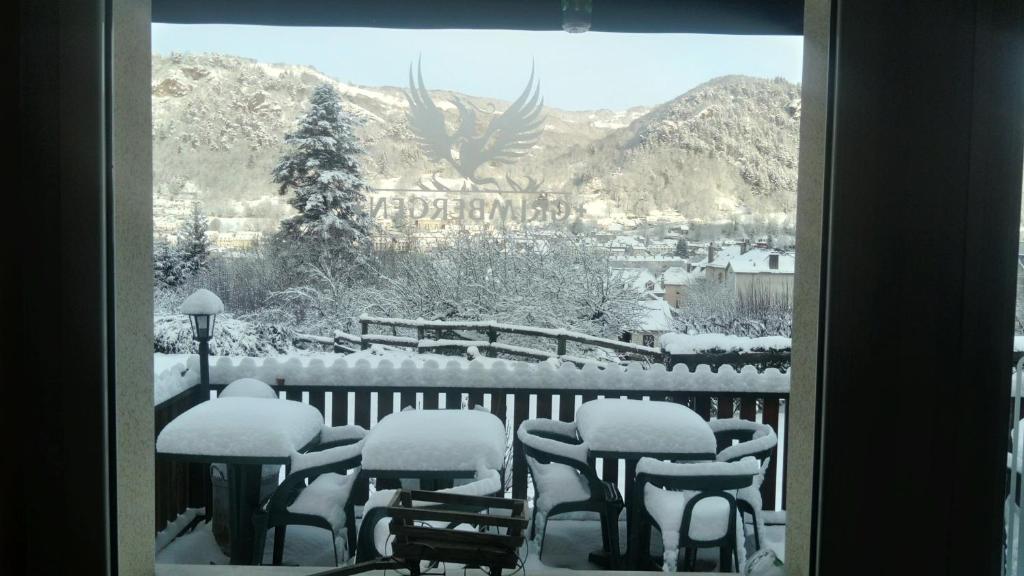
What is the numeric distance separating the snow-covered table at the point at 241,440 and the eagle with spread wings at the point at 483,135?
12.3 feet

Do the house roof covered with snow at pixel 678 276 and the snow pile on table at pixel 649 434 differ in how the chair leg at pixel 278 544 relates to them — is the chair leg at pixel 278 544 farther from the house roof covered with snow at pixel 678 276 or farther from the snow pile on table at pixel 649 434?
the house roof covered with snow at pixel 678 276

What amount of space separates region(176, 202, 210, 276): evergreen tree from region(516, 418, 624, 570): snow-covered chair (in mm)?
4426

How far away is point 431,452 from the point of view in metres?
2.19

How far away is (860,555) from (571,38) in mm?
5368

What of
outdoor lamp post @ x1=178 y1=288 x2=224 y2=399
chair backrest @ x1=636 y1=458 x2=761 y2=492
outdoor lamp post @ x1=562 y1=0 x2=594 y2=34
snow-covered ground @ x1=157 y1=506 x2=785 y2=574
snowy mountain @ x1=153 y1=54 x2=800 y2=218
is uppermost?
snowy mountain @ x1=153 y1=54 x2=800 y2=218

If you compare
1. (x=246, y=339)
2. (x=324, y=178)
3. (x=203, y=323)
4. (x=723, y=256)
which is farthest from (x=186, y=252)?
(x=723, y=256)

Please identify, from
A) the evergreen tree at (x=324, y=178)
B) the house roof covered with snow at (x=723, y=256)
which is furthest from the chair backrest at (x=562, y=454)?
the evergreen tree at (x=324, y=178)

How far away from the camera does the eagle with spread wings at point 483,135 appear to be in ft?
19.4

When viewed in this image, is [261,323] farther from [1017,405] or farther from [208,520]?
Answer: [1017,405]

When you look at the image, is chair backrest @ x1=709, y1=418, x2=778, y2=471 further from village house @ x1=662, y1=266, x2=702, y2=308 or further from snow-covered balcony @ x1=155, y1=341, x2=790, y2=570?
village house @ x1=662, y1=266, x2=702, y2=308

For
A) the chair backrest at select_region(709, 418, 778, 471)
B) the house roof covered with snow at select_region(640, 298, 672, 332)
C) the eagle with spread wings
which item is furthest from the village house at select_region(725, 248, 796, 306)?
the chair backrest at select_region(709, 418, 778, 471)

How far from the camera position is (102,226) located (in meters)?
→ 1.00

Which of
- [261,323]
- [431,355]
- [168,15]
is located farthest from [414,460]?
[261,323]

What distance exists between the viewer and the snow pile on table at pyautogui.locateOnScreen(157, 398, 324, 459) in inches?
89.6
